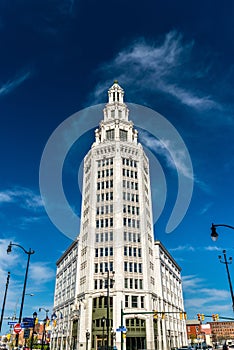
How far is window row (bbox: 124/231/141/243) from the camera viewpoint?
65106mm

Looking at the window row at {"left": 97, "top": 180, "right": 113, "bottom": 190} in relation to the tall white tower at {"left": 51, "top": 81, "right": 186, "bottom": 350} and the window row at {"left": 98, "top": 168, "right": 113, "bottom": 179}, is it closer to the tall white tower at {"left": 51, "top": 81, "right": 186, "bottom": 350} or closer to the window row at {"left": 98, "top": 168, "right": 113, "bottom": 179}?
the tall white tower at {"left": 51, "top": 81, "right": 186, "bottom": 350}

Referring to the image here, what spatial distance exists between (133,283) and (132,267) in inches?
128

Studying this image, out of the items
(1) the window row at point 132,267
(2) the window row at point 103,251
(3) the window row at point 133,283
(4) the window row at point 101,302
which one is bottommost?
(4) the window row at point 101,302

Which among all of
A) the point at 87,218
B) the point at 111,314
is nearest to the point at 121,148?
the point at 87,218

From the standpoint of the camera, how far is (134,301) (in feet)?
195

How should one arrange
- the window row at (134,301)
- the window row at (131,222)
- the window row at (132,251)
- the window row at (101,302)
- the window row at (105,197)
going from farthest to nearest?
the window row at (105,197) → the window row at (131,222) → the window row at (132,251) → the window row at (134,301) → the window row at (101,302)

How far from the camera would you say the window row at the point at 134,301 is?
193 feet

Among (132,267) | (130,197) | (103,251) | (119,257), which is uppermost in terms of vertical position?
(130,197)

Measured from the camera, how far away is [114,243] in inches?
2511

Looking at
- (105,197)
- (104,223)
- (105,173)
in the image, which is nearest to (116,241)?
(104,223)

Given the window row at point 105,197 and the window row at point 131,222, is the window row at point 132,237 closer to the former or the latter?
the window row at point 131,222

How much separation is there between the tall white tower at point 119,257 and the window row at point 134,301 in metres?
0.04

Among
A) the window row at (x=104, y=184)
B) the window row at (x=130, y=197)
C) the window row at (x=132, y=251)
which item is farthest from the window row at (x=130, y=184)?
the window row at (x=132, y=251)

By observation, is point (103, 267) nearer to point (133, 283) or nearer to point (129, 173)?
point (133, 283)
